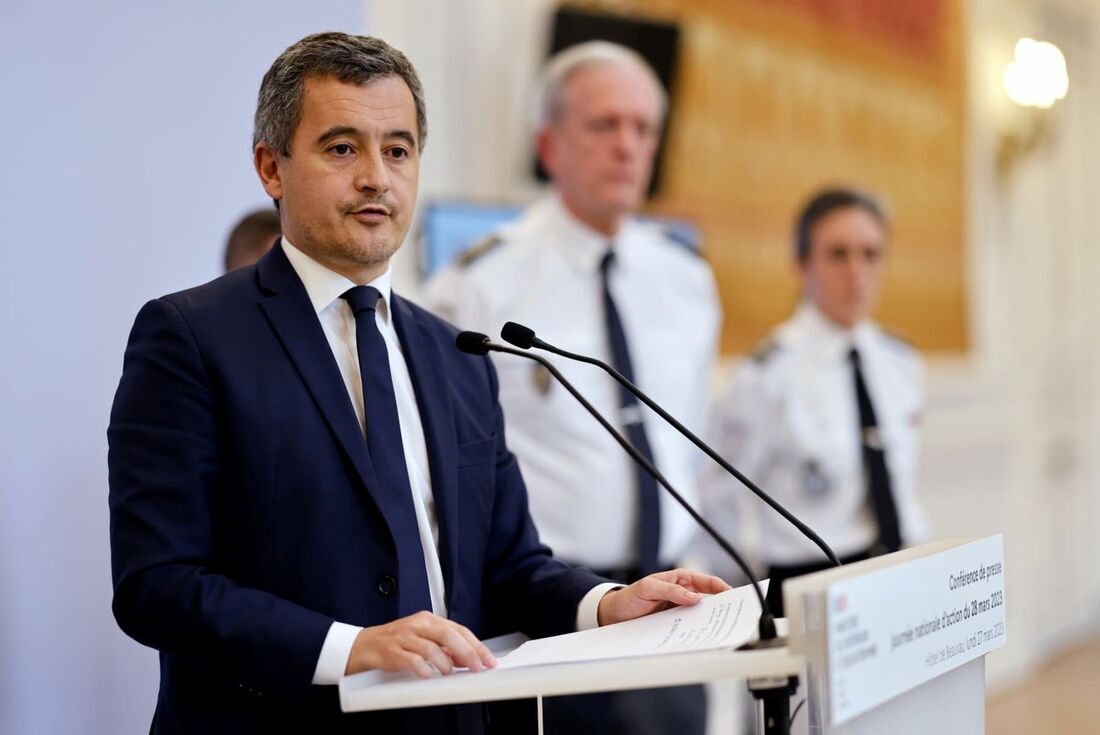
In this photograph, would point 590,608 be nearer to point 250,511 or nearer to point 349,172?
point 250,511

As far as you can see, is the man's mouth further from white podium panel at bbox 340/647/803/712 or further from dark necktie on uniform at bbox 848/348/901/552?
dark necktie on uniform at bbox 848/348/901/552

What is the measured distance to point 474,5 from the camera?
3.72m

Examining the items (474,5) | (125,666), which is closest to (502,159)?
(474,5)

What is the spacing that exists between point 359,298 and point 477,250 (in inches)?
59.6

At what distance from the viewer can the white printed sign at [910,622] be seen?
1.21 m

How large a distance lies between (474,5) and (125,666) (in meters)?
2.11

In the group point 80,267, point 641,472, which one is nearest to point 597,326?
→ point 641,472

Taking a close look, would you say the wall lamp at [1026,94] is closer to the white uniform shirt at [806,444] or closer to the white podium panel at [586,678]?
the white uniform shirt at [806,444]

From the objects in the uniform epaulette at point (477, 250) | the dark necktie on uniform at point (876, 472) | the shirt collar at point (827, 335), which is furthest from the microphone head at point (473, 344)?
the shirt collar at point (827, 335)

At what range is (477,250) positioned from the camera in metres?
3.11

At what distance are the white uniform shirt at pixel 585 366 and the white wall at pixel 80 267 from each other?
741 millimetres

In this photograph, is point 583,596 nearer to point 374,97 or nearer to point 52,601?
point 374,97

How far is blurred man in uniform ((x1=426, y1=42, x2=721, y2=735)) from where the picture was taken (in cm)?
296

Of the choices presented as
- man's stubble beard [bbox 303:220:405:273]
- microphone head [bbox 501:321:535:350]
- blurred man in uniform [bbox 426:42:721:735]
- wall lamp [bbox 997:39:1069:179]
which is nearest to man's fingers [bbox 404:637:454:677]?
microphone head [bbox 501:321:535:350]
